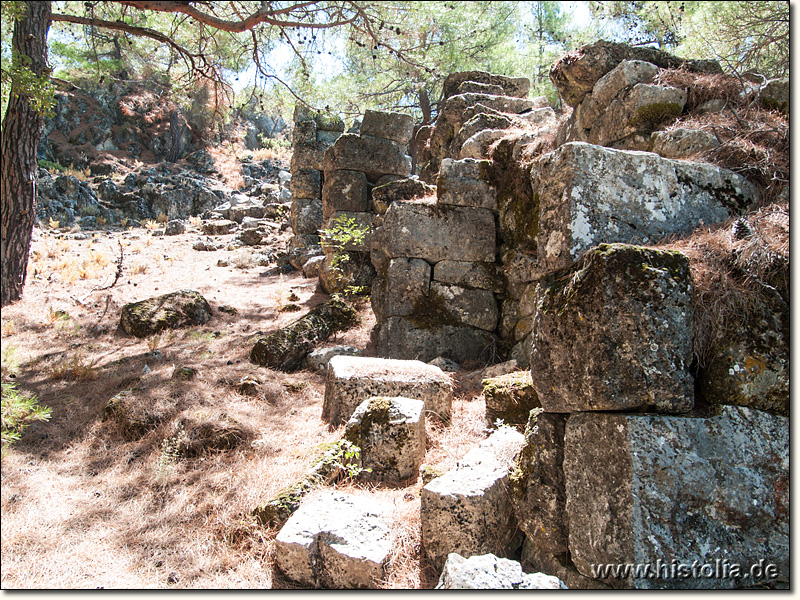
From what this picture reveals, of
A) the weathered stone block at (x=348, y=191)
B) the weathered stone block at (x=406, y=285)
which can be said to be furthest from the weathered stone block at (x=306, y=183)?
the weathered stone block at (x=406, y=285)

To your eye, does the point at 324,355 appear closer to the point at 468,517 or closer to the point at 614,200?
the point at 468,517

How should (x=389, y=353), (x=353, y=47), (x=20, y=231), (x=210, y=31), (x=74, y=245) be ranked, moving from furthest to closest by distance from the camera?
(x=74, y=245) < (x=353, y=47) < (x=210, y=31) < (x=20, y=231) < (x=389, y=353)

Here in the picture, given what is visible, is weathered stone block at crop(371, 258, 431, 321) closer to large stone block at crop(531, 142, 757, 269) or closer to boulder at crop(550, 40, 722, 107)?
boulder at crop(550, 40, 722, 107)

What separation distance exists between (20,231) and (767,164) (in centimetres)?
815

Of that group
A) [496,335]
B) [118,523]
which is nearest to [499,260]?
[496,335]

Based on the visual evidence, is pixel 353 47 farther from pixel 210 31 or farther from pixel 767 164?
pixel 767 164

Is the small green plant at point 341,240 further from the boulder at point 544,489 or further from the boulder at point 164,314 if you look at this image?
the boulder at point 544,489

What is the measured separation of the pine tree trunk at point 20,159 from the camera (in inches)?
237

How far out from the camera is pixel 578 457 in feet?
7.04

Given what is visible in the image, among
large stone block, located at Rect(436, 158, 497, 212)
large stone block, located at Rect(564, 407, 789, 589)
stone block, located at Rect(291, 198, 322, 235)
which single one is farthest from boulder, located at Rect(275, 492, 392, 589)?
stone block, located at Rect(291, 198, 322, 235)

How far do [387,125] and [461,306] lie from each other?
459 cm

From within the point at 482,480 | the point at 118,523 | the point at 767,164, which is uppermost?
the point at 767,164

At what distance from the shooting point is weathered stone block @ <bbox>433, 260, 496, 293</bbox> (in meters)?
5.47

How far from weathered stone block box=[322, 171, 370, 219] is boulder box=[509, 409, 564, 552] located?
6.83 meters
